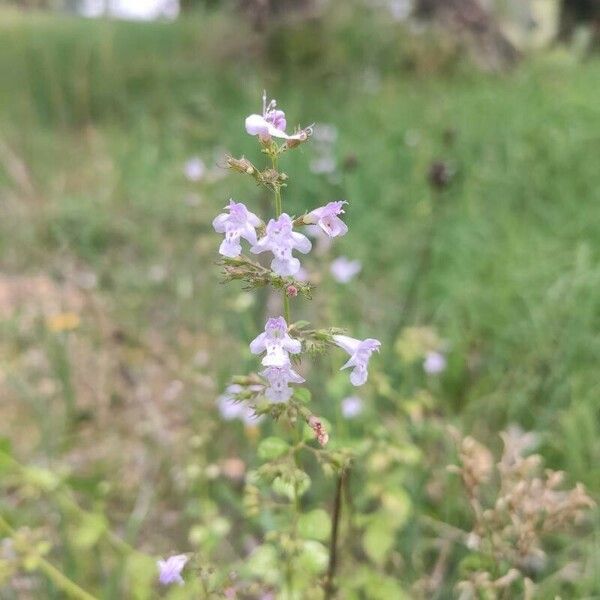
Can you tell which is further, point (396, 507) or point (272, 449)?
point (396, 507)

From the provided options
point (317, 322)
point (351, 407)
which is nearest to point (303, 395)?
point (351, 407)

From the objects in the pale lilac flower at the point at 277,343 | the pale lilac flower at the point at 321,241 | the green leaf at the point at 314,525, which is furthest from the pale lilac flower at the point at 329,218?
the pale lilac flower at the point at 321,241

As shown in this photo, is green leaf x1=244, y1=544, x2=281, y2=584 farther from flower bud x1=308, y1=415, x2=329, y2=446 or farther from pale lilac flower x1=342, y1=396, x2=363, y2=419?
pale lilac flower x1=342, y1=396, x2=363, y2=419

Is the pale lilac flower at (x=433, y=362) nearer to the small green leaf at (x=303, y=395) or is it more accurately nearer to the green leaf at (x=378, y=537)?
the green leaf at (x=378, y=537)

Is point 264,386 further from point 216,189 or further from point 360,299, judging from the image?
point 216,189

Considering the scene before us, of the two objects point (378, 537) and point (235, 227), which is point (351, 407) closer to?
point (378, 537)
